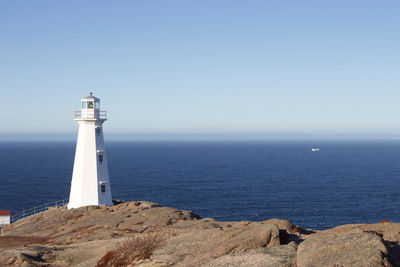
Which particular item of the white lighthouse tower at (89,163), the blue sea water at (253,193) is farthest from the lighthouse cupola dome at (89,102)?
the blue sea water at (253,193)

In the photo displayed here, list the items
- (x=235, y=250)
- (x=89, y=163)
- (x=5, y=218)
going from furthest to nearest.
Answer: (x=5, y=218) → (x=89, y=163) → (x=235, y=250)

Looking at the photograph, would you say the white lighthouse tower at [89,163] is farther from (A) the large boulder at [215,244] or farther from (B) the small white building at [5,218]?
(A) the large boulder at [215,244]

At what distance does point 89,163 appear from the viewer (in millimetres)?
39219

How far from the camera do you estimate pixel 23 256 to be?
16281 mm

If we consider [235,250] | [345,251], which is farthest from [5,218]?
[345,251]

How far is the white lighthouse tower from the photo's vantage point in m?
39.1

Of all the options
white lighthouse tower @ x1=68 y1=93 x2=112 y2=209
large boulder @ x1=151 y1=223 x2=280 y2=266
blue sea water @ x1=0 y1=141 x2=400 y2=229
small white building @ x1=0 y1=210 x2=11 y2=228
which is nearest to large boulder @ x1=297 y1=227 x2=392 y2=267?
large boulder @ x1=151 y1=223 x2=280 y2=266

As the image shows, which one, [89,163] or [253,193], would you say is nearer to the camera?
[89,163]

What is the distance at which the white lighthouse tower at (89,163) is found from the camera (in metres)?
39.1

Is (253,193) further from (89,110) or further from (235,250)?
(235,250)

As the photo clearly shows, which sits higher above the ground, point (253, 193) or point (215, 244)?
point (215, 244)

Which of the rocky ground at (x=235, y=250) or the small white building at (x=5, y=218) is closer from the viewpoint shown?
the rocky ground at (x=235, y=250)

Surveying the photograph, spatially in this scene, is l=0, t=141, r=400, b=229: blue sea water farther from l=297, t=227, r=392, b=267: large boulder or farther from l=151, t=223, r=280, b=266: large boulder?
l=297, t=227, r=392, b=267: large boulder

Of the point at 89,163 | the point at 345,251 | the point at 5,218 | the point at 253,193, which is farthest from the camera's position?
the point at 253,193
